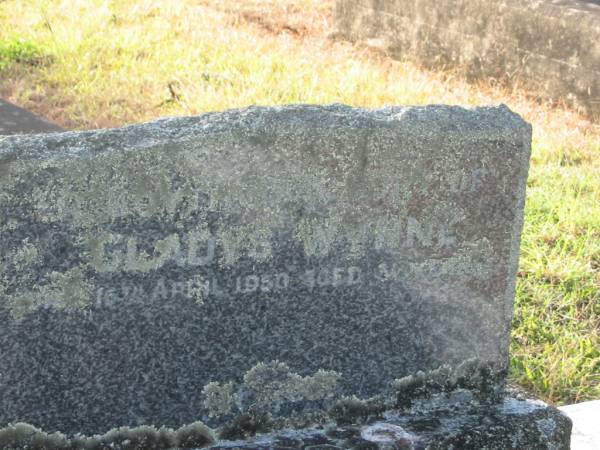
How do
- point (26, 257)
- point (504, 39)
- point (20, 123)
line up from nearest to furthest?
1. point (26, 257)
2. point (20, 123)
3. point (504, 39)

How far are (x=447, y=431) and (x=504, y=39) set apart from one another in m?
3.68

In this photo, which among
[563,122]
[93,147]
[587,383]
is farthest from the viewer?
[563,122]

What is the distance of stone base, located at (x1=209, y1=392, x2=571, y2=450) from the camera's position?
185 cm

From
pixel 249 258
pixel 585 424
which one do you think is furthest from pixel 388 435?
pixel 585 424

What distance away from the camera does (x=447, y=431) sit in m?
1.90

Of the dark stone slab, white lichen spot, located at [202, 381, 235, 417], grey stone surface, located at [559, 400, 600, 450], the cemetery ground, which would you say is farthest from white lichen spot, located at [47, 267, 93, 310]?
the dark stone slab

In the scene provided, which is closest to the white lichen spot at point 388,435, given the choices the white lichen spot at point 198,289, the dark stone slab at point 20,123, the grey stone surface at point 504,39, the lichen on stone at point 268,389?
the lichen on stone at point 268,389

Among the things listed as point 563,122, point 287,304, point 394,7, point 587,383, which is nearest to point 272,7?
point 394,7

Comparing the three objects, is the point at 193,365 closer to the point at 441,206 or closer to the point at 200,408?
the point at 200,408

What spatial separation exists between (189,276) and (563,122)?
3.29 metres

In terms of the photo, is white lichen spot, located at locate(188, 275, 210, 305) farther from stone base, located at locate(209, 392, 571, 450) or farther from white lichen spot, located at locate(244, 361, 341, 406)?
stone base, located at locate(209, 392, 571, 450)

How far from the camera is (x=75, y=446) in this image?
1.77 meters

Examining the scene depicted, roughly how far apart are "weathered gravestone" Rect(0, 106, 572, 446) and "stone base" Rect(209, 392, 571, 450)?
0.07 m

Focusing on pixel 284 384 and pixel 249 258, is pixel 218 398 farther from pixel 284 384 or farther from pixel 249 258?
pixel 249 258
